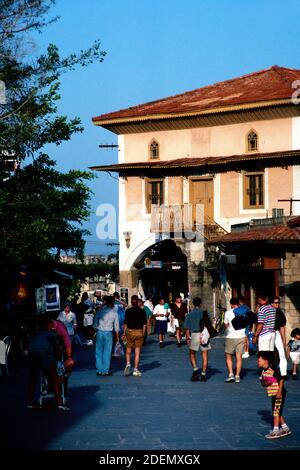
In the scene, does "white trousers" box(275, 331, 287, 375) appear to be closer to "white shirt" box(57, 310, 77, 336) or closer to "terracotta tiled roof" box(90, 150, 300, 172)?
"white shirt" box(57, 310, 77, 336)

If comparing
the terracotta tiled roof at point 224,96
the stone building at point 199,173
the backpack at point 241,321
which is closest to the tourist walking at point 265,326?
the backpack at point 241,321

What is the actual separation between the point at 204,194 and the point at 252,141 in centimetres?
348

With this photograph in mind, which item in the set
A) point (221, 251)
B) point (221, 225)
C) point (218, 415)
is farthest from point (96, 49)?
point (221, 225)

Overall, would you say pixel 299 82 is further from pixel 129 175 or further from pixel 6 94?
pixel 6 94

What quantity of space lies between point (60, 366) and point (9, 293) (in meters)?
15.4

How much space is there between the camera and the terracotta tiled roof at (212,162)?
42.8 metres

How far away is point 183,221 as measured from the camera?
4475cm

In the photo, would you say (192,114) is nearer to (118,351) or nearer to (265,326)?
(118,351)

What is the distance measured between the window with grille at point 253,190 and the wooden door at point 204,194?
174cm

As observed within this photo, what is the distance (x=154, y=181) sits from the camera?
47.0 metres

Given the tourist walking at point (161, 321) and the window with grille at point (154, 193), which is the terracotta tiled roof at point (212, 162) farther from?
the tourist walking at point (161, 321)

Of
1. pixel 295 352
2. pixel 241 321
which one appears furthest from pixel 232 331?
pixel 295 352

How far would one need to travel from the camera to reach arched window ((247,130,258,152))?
145 ft
